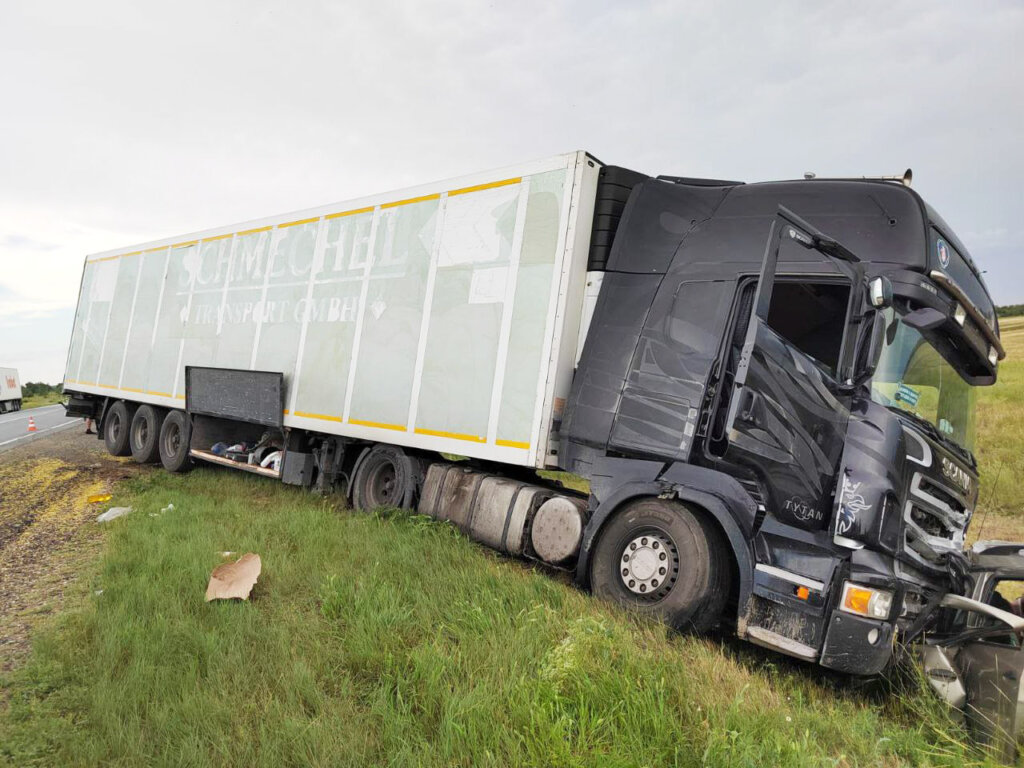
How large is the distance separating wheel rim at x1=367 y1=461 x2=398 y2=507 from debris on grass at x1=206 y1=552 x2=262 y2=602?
2157 mm

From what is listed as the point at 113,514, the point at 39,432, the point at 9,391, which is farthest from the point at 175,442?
the point at 9,391

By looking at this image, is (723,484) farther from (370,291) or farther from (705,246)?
(370,291)

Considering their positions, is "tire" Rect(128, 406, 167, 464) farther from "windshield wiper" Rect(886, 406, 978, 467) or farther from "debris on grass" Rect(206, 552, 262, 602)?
"windshield wiper" Rect(886, 406, 978, 467)

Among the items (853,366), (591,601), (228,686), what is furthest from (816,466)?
(228,686)

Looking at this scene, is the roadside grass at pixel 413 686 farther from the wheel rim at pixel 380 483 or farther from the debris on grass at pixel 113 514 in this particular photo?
the debris on grass at pixel 113 514

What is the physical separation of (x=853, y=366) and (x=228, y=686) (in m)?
3.70

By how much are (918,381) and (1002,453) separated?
10.1m

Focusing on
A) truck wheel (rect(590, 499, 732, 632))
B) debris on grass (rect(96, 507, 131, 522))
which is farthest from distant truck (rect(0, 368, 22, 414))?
truck wheel (rect(590, 499, 732, 632))

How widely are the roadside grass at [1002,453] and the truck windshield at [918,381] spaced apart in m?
3.92

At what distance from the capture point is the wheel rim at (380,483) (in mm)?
Answer: 7219

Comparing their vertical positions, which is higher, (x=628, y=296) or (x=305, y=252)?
(x=305, y=252)

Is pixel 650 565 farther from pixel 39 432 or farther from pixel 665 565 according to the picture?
pixel 39 432

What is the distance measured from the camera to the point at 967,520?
454 centimetres

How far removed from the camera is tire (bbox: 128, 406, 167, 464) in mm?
11445
